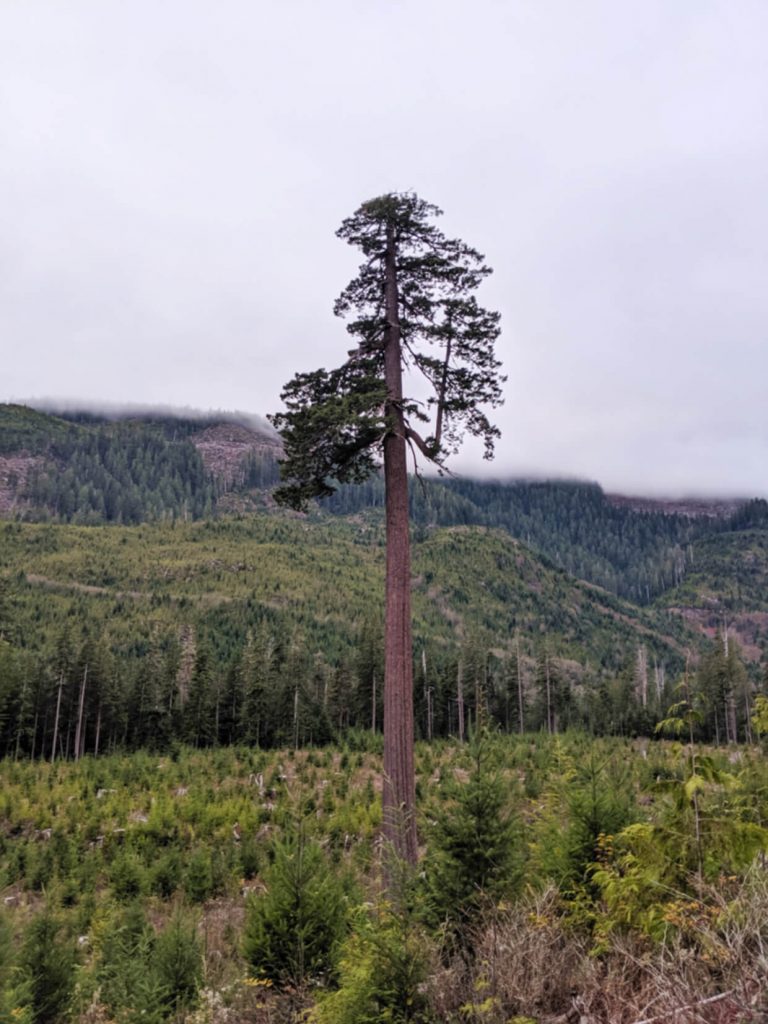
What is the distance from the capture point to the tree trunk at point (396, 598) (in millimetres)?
9078

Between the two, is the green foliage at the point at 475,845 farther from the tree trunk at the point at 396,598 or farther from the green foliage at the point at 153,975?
the green foliage at the point at 153,975

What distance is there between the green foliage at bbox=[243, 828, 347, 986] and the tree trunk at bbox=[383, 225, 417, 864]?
1506 mm

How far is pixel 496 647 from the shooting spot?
165 meters

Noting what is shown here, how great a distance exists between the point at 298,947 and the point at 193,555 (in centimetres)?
17858

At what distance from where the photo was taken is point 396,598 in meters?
9.92

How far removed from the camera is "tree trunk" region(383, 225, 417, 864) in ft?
29.8

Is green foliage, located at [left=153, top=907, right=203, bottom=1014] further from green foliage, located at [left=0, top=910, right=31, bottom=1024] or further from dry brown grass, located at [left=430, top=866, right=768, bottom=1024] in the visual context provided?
dry brown grass, located at [left=430, top=866, right=768, bottom=1024]

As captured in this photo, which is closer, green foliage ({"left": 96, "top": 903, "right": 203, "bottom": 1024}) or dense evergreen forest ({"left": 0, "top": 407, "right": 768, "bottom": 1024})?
dense evergreen forest ({"left": 0, "top": 407, "right": 768, "bottom": 1024})

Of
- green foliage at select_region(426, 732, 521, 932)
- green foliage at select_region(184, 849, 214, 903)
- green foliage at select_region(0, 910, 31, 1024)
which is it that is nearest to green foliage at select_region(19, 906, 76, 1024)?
green foliage at select_region(0, 910, 31, 1024)

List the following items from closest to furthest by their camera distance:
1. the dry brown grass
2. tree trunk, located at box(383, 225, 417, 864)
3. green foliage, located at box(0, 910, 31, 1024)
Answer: the dry brown grass < green foliage, located at box(0, 910, 31, 1024) < tree trunk, located at box(383, 225, 417, 864)

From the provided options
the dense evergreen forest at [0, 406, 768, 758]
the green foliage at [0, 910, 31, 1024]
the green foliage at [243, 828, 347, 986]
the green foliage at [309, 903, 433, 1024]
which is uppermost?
the green foliage at [309, 903, 433, 1024]

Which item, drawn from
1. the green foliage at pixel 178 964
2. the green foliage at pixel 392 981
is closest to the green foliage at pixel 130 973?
the green foliage at pixel 178 964

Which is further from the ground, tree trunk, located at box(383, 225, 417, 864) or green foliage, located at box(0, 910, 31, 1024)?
tree trunk, located at box(383, 225, 417, 864)

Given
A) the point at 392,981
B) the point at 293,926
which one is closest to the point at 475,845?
the point at 293,926
